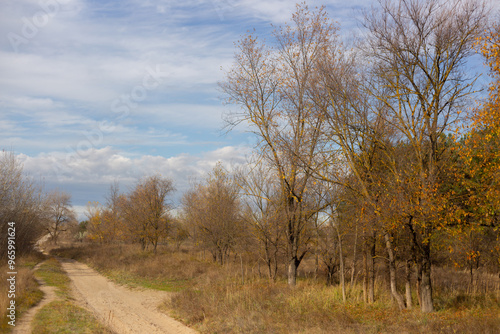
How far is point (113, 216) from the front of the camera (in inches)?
2375

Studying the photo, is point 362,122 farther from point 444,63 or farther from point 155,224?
point 155,224

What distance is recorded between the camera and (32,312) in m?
12.6

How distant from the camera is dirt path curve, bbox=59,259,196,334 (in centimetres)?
1184

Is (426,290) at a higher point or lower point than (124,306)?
higher

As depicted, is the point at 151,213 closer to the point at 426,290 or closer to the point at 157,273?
the point at 157,273

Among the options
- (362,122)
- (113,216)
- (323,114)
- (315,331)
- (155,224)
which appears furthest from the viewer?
(113,216)

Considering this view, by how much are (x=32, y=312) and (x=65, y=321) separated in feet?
6.84

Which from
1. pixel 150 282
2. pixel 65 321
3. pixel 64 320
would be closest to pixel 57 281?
pixel 150 282

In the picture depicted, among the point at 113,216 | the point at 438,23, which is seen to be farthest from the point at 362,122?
the point at 113,216

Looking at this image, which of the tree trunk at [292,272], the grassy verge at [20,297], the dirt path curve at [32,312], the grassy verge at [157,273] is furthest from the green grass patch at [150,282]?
the tree trunk at [292,272]

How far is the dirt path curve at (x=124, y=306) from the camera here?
38.8ft


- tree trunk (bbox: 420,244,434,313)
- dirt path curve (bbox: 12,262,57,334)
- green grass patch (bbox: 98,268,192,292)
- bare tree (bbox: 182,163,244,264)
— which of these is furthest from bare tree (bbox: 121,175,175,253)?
tree trunk (bbox: 420,244,434,313)

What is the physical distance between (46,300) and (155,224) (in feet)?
84.4

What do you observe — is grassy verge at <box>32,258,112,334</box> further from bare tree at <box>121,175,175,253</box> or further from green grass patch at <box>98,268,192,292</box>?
bare tree at <box>121,175,175,253</box>
